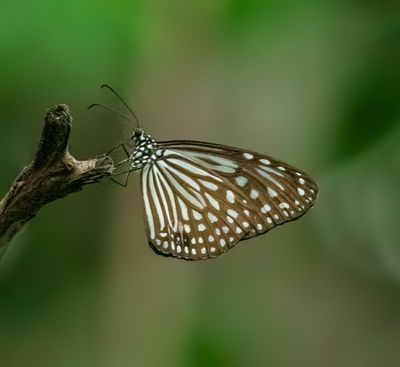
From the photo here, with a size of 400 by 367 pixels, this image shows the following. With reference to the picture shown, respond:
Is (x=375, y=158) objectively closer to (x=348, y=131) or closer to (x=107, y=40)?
(x=348, y=131)

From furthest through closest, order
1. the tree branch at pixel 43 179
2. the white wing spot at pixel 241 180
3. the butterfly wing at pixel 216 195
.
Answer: the white wing spot at pixel 241 180, the butterfly wing at pixel 216 195, the tree branch at pixel 43 179

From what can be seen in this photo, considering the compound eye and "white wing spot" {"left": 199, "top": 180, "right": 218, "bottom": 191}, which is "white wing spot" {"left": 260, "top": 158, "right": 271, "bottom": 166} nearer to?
"white wing spot" {"left": 199, "top": 180, "right": 218, "bottom": 191}

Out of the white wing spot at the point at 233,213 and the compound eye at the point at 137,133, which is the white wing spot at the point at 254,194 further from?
the compound eye at the point at 137,133

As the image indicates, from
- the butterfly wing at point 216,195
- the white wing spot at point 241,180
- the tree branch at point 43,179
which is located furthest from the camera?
the white wing spot at point 241,180

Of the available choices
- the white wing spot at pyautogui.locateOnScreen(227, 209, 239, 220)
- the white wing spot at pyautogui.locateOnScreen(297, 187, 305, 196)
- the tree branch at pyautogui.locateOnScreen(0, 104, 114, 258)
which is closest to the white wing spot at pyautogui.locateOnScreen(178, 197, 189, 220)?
the white wing spot at pyautogui.locateOnScreen(227, 209, 239, 220)

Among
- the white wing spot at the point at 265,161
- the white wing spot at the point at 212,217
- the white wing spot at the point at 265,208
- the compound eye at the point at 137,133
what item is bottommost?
the white wing spot at the point at 212,217

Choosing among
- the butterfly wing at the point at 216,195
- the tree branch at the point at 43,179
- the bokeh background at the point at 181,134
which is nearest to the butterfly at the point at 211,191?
the butterfly wing at the point at 216,195
